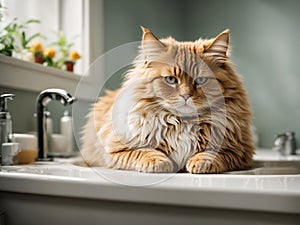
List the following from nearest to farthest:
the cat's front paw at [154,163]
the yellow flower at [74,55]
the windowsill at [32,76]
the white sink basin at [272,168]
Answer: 1. the cat's front paw at [154,163]
2. the white sink basin at [272,168]
3. the windowsill at [32,76]
4. the yellow flower at [74,55]

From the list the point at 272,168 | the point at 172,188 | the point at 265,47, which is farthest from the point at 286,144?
the point at 172,188

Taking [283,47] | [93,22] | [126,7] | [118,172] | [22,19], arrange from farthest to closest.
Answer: [283,47] < [126,7] < [93,22] < [22,19] < [118,172]

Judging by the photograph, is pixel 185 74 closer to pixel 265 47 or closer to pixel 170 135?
pixel 170 135

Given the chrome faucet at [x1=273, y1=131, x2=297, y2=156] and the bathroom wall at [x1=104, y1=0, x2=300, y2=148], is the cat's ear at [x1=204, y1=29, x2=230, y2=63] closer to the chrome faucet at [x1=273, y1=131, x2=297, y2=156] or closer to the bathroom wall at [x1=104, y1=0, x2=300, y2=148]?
the chrome faucet at [x1=273, y1=131, x2=297, y2=156]

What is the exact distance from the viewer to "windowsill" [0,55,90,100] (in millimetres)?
1360

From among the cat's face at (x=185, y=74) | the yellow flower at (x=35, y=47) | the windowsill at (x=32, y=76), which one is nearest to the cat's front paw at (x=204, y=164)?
the cat's face at (x=185, y=74)

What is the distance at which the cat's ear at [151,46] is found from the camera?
0.92m

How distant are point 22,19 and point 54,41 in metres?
0.22

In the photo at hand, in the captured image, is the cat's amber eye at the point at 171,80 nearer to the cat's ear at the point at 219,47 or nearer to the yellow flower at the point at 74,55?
the cat's ear at the point at 219,47

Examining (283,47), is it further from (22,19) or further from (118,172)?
(118,172)

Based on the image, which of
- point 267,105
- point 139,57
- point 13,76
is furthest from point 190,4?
point 139,57

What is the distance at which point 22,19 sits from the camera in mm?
1706

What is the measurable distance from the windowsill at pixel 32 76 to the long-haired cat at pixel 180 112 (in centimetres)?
29

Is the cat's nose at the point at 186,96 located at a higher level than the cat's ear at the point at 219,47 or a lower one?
lower
